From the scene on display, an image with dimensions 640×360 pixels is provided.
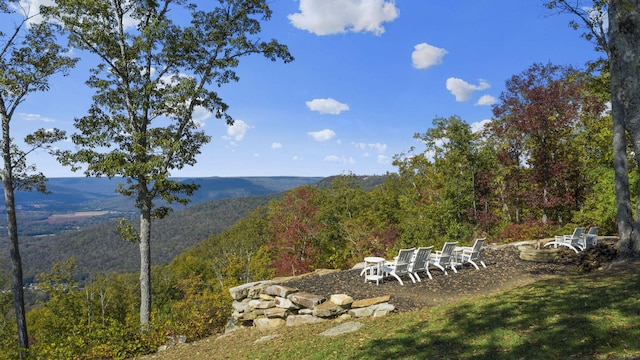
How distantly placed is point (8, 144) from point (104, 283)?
41004 mm

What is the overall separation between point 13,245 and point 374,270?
1111 cm

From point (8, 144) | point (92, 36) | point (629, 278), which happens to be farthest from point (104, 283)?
point (629, 278)

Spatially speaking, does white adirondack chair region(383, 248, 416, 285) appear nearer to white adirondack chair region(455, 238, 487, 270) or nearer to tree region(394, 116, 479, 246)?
white adirondack chair region(455, 238, 487, 270)

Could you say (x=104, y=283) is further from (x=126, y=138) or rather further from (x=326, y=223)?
(x=126, y=138)

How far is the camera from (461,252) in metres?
12.4

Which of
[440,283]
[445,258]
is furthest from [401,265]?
[445,258]

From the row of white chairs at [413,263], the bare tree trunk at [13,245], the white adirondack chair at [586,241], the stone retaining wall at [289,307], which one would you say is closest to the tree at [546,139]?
the white adirondack chair at [586,241]

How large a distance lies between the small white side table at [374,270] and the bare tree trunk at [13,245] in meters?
10.5

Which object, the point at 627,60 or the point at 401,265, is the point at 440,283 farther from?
the point at 627,60

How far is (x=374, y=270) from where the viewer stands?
10812 millimetres

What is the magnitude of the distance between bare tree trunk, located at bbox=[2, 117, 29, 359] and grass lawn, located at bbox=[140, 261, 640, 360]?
6972mm

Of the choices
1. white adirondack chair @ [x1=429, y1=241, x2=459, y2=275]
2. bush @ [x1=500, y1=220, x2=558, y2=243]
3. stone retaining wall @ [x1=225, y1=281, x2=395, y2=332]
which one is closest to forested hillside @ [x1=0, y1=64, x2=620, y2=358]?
bush @ [x1=500, y1=220, x2=558, y2=243]

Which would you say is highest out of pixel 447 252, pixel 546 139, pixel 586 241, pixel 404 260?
pixel 546 139

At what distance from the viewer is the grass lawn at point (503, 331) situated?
436 cm
